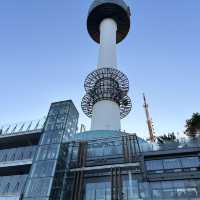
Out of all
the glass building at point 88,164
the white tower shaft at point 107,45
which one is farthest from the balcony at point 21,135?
the white tower shaft at point 107,45

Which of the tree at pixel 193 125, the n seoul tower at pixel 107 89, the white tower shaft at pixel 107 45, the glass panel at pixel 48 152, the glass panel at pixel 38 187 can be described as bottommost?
Answer: the glass panel at pixel 38 187

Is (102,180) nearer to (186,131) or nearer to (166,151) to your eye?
(166,151)

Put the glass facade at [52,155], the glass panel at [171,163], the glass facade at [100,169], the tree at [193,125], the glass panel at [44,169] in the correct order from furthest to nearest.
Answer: the tree at [193,125] → the glass panel at [44,169] → the glass panel at [171,163] → the glass facade at [52,155] → the glass facade at [100,169]

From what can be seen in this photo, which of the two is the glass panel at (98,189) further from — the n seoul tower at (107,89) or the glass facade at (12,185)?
the n seoul tower at (107,89)

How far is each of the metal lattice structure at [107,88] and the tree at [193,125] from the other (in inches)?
519

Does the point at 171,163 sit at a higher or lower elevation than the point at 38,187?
higher

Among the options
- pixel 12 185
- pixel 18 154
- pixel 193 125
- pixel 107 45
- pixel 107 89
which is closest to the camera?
pixel 12 185

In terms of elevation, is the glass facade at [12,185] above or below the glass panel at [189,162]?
below

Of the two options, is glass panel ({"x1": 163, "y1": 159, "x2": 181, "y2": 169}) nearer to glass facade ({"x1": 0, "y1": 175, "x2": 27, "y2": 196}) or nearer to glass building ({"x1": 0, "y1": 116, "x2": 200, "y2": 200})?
glass building ({"x1": 0, "y1": 116, "x2": 200, "y2": 200})

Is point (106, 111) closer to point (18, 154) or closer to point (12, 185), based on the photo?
point (18, 154)

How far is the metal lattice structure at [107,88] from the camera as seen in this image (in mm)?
51719

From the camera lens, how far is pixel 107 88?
51469mm

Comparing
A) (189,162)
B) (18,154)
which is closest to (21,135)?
(18,154)

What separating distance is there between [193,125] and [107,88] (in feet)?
60.3
